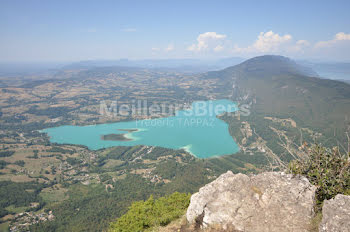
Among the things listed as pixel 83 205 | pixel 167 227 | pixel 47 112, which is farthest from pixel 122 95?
pixel 167 227

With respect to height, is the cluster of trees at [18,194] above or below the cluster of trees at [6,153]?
below

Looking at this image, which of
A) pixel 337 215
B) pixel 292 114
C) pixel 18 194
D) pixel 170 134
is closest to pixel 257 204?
pixel 337 215

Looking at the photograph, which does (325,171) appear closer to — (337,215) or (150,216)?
(337,215)

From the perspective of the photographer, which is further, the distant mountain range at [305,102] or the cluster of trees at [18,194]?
the distant mountain range at [305,102]

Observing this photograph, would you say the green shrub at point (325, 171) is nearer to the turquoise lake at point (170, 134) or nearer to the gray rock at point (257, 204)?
the gray rock at point (257, 204)

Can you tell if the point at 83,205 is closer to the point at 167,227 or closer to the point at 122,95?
the point at 167,227

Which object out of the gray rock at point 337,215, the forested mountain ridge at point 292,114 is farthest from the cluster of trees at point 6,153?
the gray rock at point 337,215
